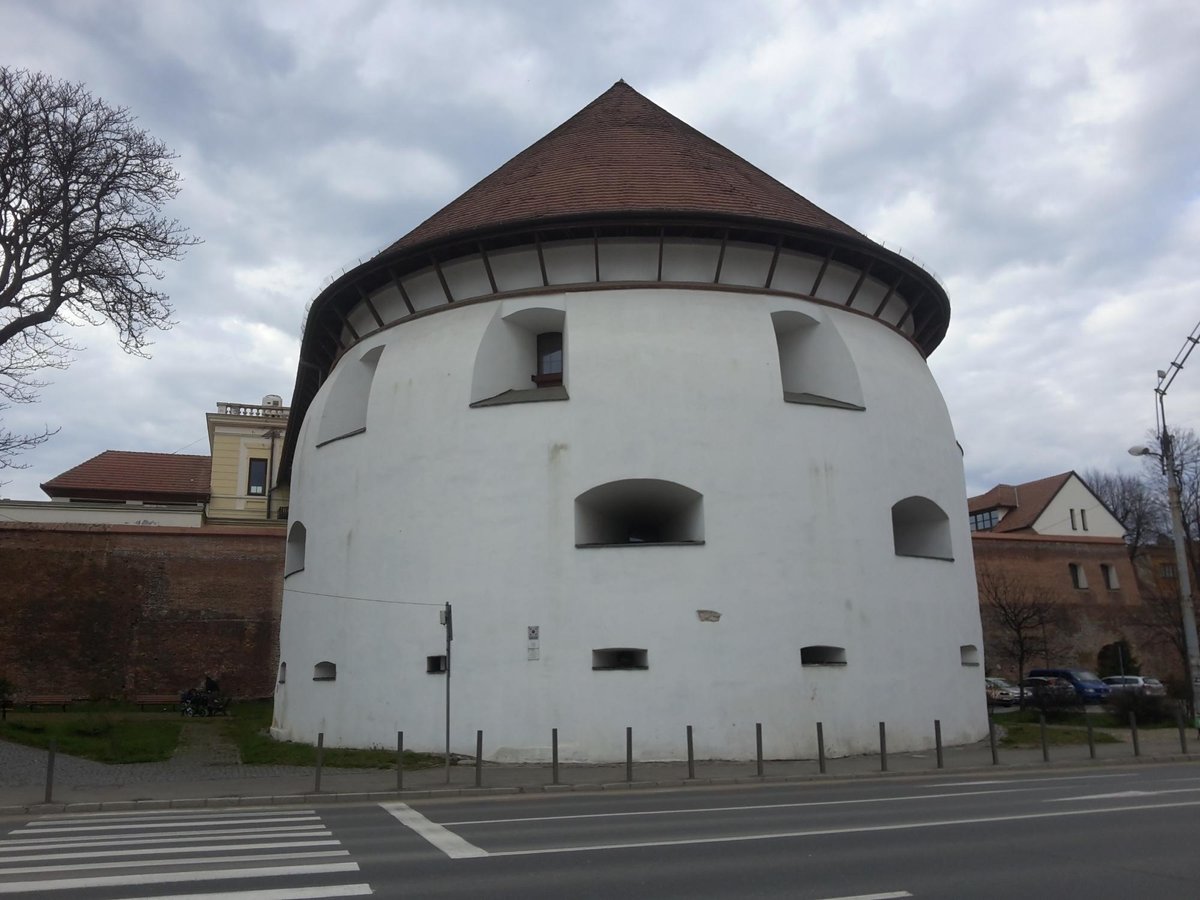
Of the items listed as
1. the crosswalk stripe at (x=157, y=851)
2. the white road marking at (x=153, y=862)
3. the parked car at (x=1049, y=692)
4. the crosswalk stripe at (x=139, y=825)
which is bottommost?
the crosswalk stripe at (x=139, y=825)

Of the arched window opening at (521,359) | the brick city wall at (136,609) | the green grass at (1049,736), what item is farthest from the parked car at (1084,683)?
the brick city wall at (136,609)

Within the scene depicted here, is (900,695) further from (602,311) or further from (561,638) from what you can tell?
(602,311)

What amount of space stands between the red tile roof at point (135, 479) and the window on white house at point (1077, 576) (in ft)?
122

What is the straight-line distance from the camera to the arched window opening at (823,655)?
17531mm

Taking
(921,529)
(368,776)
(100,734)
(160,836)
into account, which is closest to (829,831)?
(160,836)

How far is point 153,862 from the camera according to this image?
25.0 ft

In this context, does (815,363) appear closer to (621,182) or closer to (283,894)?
(621,182)

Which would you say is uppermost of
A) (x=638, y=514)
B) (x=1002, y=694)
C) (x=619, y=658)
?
(x=638, y=514)

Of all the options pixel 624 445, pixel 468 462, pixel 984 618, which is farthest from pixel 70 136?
pixel 984 618

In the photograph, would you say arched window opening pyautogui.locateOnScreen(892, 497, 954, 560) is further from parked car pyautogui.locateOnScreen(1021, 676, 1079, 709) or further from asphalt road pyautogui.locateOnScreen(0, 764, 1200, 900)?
asphalt road pyautogui.locateOnScreen(0, 764, 1200, 900)

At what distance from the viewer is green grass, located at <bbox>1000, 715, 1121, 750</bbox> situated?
63.5ft

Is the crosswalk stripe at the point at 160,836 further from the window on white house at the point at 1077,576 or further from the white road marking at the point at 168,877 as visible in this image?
the window on white house at the point at 1077,576

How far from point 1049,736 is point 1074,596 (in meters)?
21.7

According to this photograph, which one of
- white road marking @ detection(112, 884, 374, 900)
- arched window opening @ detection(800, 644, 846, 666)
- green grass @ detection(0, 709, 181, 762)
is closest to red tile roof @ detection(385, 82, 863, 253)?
arched window opening @ detection(800, 644, 846, 666)
